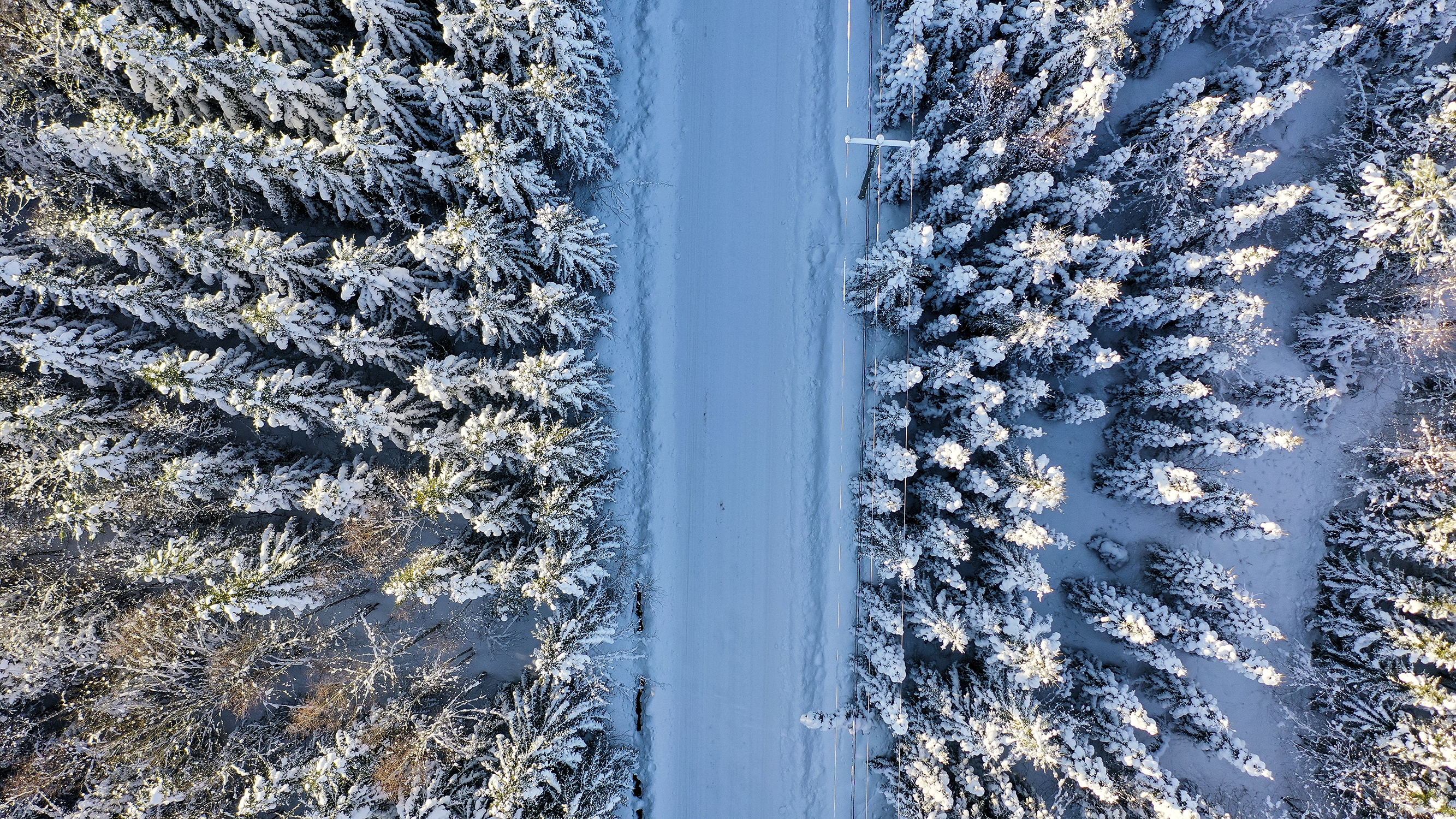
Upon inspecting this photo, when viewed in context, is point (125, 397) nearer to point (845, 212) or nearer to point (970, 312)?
point (845, 212)

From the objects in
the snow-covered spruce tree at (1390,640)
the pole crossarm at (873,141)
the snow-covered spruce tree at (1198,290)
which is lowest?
the snow-covered spruce tree at (1390,640)

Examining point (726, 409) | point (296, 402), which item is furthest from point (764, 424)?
point (296, 402)

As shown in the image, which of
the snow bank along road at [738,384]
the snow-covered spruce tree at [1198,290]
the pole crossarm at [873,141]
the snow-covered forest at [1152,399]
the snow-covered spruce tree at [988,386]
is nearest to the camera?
the snow-covered spruce tree at [988,386]

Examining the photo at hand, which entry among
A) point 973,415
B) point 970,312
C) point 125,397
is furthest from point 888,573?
point 125,397

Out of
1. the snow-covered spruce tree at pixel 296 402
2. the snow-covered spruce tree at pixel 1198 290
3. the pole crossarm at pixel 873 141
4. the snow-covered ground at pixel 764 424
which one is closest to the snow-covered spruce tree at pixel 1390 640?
the snow-covered ground at pixel 764 424

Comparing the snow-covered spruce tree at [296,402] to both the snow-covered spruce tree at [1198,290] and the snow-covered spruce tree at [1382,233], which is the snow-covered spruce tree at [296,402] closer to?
the snow-covered spruce tree at [1198,290]

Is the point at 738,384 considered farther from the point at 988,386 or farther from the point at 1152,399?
the point at 1152,399
